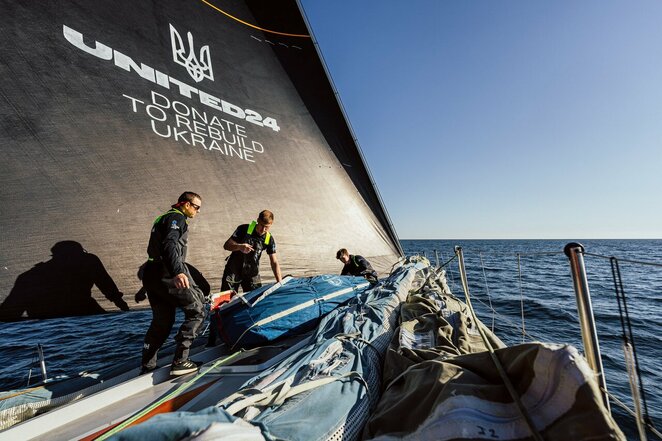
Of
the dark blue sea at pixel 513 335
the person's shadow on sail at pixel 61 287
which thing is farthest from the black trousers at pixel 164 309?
the dark blue sea at pixel 513 335

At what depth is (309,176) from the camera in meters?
4.64

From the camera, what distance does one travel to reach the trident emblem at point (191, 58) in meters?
3.31

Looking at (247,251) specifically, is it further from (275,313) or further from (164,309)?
(164,309)

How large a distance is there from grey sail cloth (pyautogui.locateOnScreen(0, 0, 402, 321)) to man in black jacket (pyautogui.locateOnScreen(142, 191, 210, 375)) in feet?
2.88

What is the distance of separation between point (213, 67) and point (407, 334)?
3556 mm

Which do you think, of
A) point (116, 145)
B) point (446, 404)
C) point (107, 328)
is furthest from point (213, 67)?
point (107, 328)

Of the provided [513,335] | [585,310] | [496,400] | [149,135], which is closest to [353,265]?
[149,135]

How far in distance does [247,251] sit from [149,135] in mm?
1413

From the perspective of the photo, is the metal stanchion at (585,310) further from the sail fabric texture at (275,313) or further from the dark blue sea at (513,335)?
the sail fabric texture at (275,313)

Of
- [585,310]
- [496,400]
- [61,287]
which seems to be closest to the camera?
[496,400]

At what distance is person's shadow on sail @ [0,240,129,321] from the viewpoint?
224 cm

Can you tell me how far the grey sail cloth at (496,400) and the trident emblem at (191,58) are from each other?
11.9 ft

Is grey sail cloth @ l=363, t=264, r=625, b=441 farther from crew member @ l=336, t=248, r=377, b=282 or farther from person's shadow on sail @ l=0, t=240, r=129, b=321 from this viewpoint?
crew member @ l=336, t=248, r=377, b=282

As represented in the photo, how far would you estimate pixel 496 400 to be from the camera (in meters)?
0.84
